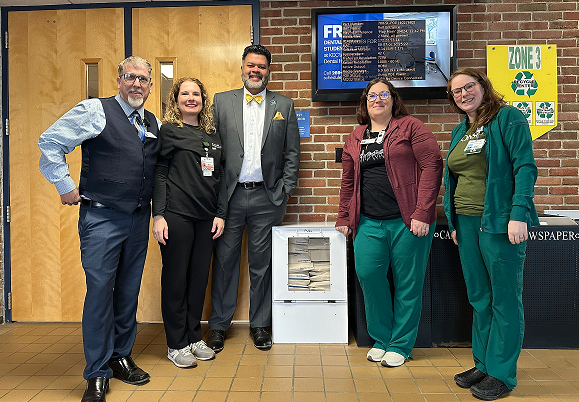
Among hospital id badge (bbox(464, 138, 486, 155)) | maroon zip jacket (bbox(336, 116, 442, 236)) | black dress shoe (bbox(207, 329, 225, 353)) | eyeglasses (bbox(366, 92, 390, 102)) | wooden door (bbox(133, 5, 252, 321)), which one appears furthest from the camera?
wooden door (bbox(133, 5, 252, 321))

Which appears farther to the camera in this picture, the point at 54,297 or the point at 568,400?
the point at 54,297

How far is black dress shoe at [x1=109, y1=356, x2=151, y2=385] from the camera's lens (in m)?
2.38

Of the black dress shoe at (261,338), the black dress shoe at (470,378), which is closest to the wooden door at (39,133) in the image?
the black dress shoe at (261,338)

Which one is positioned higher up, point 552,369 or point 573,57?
point 573,57

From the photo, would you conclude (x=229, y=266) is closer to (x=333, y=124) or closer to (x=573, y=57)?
(x=333, y=124)

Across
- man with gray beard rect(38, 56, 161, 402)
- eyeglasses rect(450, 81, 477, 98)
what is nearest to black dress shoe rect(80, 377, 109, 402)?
man with gray beard rect(38, 56, 161, 402)

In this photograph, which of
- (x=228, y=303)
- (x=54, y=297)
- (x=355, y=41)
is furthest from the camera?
(x=54, y=297)

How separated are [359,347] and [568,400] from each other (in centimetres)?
124

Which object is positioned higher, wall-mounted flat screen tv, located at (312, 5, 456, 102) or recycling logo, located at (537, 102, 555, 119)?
wall-mounted flat screen tv, located at (312, 5, 456, 102)

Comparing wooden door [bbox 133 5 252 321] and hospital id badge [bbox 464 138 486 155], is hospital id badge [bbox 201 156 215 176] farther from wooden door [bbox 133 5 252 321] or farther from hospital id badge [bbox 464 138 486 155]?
hospital id badge [bbox 464 138 486 155]

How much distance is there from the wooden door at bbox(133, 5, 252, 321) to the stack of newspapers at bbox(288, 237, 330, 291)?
0.57 m

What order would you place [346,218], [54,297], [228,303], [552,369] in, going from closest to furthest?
[552,369] → [346,218] → [228,303] → [54,297]

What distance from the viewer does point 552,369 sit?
2541mm

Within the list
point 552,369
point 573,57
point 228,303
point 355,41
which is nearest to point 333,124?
point 355,41
